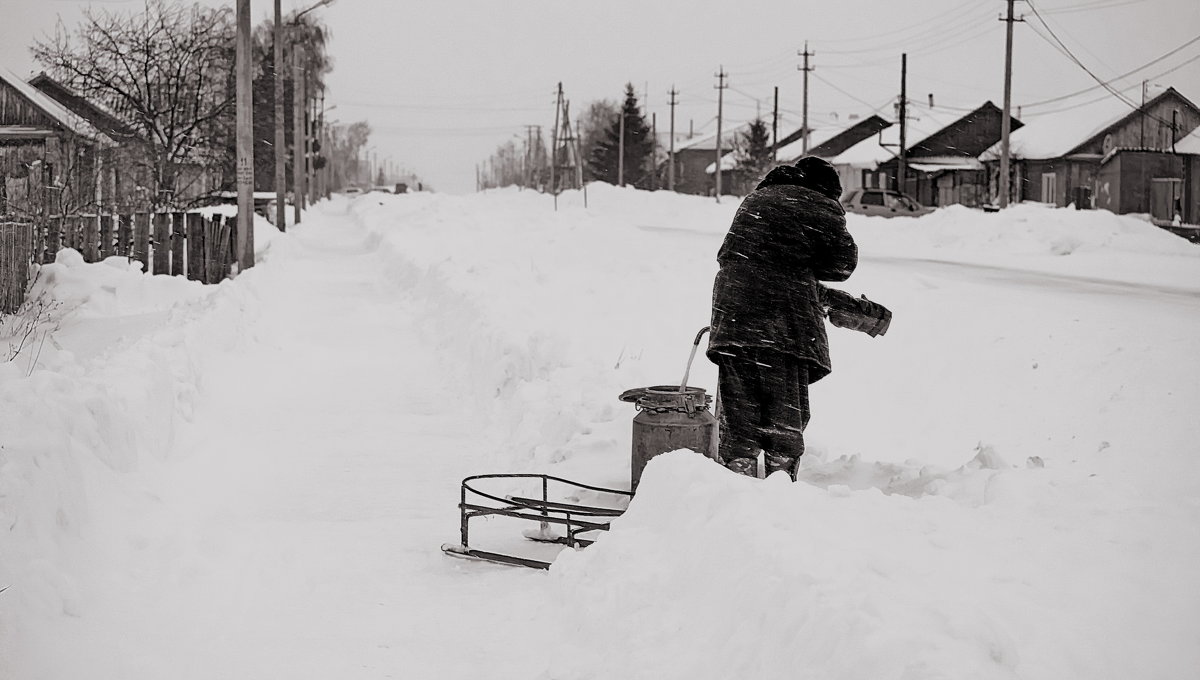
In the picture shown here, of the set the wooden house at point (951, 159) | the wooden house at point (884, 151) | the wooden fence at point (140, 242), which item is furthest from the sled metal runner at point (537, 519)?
the wooden house at point (884, 151)

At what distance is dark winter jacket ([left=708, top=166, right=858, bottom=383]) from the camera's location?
6.34 meters

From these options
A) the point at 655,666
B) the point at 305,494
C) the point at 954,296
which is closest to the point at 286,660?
the point at 655,666

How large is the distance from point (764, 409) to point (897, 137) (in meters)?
56.2

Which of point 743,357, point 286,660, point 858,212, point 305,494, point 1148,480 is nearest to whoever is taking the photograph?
point 286,660

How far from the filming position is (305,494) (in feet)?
24.6

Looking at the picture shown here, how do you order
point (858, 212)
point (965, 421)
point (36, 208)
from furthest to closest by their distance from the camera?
point (858, 212), point (36, 208), point (965, 421)

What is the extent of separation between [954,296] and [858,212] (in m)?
24.9

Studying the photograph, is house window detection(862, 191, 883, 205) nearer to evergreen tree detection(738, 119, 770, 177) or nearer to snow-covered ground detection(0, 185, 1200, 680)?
snow-covered ground detection(0, 185, 1200, 680)

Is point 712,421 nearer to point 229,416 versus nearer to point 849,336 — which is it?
point 229,416

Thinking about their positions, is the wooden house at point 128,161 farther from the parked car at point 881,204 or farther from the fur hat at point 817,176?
the parked car at point 881,204

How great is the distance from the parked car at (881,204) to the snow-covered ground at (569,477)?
23025 millimetres

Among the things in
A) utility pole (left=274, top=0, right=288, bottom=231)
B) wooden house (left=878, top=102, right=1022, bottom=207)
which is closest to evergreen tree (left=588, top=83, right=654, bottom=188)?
wooden house (left=878, top=102, right=1022, bottom=207)

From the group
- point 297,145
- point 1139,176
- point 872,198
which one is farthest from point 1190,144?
point 297,145

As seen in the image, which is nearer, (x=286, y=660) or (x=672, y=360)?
(x=286, y=660)
